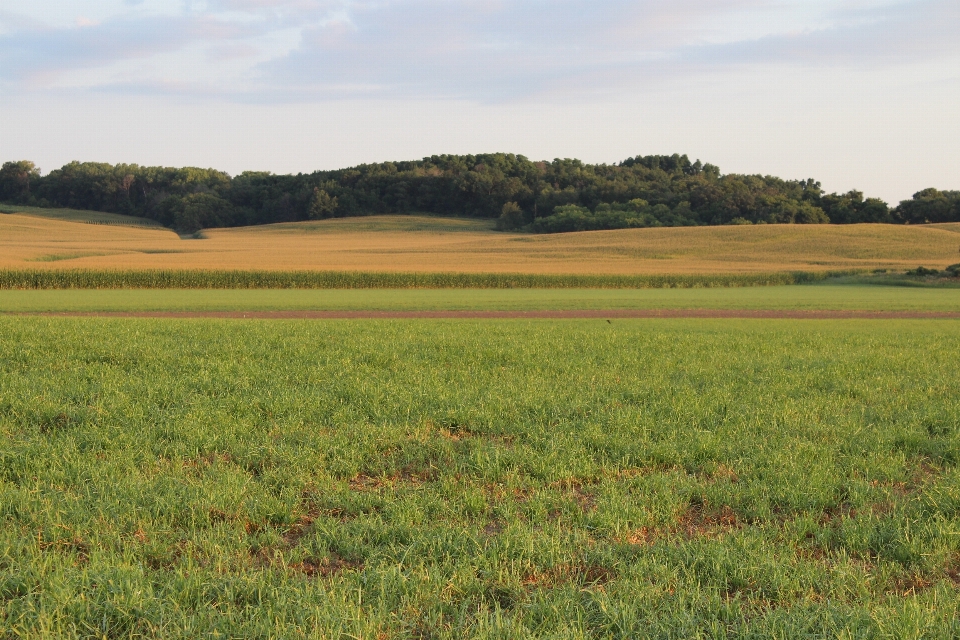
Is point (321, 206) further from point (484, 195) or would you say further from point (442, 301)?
point (442, 301)

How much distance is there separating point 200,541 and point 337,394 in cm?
509

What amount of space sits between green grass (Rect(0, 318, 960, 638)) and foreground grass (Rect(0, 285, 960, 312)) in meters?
21.6

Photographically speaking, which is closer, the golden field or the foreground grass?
the foreground grass

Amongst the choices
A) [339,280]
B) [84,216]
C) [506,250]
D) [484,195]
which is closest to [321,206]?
[484,195]

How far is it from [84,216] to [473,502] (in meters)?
127

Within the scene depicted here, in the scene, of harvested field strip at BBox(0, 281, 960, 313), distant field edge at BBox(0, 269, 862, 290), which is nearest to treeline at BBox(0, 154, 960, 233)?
distant field edge at BBox(0, 269, 862, 290)

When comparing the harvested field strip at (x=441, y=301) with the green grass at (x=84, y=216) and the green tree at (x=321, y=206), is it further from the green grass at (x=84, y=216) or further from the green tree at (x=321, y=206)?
the green tree at (x=321, y=206)

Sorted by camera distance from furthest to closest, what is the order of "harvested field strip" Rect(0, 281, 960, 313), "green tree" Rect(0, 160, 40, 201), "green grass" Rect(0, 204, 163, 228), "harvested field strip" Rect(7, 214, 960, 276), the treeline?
"green tree" Rect(0, 160, 40, 201), "green grass" Rect(0, 204, 163, 228), the treeline, "harvested field strip" Rect(7, 214, 960, 276), "harvested field strip" Rect(0, 281, 960, 313)

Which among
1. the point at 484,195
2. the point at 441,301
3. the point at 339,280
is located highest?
the point at 484,195

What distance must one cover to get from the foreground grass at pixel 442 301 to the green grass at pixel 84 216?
77522 mm

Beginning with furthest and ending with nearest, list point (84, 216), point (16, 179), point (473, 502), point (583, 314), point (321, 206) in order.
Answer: point (16, 179) < point (321, 206) < point (84, 216) < point (583, 314) < point (473, 502)

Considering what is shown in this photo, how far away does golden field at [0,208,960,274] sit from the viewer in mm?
59250

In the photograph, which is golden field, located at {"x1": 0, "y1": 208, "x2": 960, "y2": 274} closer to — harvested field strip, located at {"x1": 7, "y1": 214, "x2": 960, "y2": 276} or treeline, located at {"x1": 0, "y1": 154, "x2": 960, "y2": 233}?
harvested field strip, located at {"x1": 7, "y1": 214, "x2": 960, "y2": 276}

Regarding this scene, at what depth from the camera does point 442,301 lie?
3778 cm
